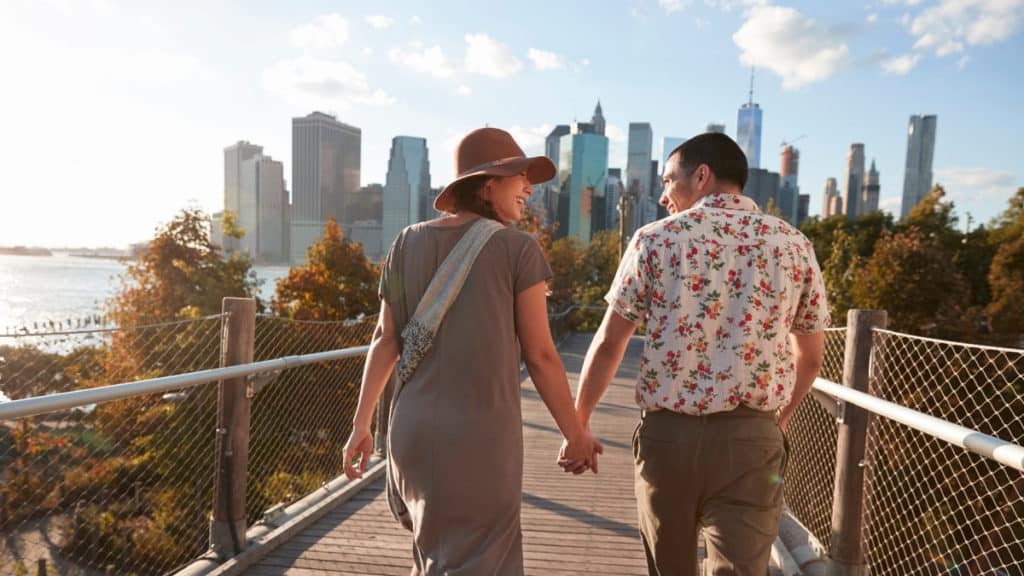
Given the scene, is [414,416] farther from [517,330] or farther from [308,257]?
[308,257]

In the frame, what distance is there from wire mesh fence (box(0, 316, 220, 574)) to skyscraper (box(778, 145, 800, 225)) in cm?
15472

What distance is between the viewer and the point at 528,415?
7605 mm

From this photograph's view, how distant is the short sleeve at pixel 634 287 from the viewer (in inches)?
67.4

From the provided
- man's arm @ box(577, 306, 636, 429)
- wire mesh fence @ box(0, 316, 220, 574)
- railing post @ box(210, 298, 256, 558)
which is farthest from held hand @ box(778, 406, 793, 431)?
wire mesh fence @ box(0, 316, 220, 574)

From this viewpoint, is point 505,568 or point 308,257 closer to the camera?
point 505,568

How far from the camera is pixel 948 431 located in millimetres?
1896

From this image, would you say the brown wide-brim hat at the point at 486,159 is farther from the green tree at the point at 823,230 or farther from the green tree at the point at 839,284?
the green tree at the point at 823,230

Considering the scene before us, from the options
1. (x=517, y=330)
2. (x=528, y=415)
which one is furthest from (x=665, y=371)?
(x=528, y=415)

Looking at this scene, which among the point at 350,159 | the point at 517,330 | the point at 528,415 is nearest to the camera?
the point at 517,330

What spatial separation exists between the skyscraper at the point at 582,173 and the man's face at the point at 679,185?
4969 inches

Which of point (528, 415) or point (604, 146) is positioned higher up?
point (604, 146)

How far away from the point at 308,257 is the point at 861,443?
2862cm

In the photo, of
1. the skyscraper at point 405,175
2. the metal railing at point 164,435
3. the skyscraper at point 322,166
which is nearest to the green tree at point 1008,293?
the metal railing at point 164,435

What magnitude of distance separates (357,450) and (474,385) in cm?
53
